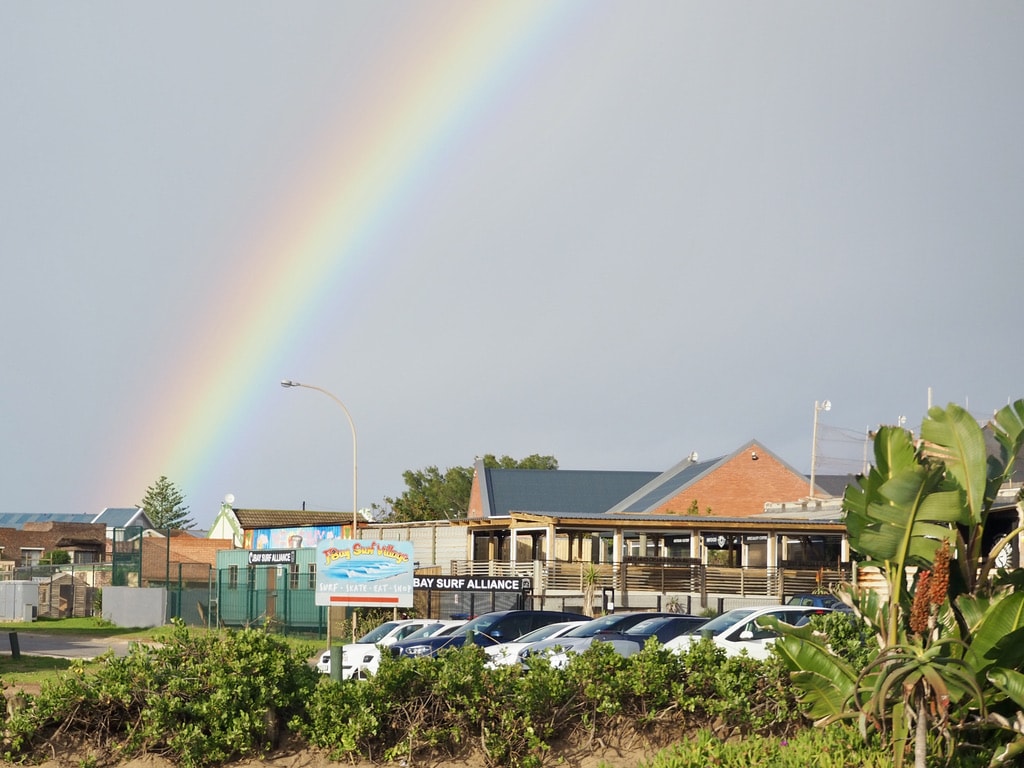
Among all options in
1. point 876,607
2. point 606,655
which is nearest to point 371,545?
point 606,655

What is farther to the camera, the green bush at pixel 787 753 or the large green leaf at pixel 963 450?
the large green leaf at pixel 963 450

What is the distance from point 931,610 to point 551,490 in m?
57.2

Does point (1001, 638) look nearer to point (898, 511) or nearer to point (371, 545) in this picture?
point (898, 511)

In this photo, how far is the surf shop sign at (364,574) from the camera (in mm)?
20219

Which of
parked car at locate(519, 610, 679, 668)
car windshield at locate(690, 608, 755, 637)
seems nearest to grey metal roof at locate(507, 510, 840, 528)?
parked car at locate(519, 610, 679, 668)

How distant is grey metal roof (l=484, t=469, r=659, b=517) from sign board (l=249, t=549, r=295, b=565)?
19959 mm

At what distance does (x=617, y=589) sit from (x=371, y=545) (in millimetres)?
20702

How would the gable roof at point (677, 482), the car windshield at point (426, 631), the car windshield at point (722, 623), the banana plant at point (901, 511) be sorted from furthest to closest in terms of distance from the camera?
1. the gable roof at point (677, 482)
2. the car windshield at point (426, 631)
3. the car windshield at point (722, 623)
4. the banana plant at point (901, 511)

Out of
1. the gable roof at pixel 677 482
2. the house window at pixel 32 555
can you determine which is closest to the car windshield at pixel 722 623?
the gable roof at pixel 677 482

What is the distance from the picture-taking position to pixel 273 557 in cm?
4434

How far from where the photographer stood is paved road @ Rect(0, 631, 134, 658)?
31406mm

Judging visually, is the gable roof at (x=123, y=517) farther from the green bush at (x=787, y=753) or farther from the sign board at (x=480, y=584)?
the green bush at (x=787, y=753)

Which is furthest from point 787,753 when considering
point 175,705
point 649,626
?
point 649,626

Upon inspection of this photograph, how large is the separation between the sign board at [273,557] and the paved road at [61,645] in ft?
21.6
